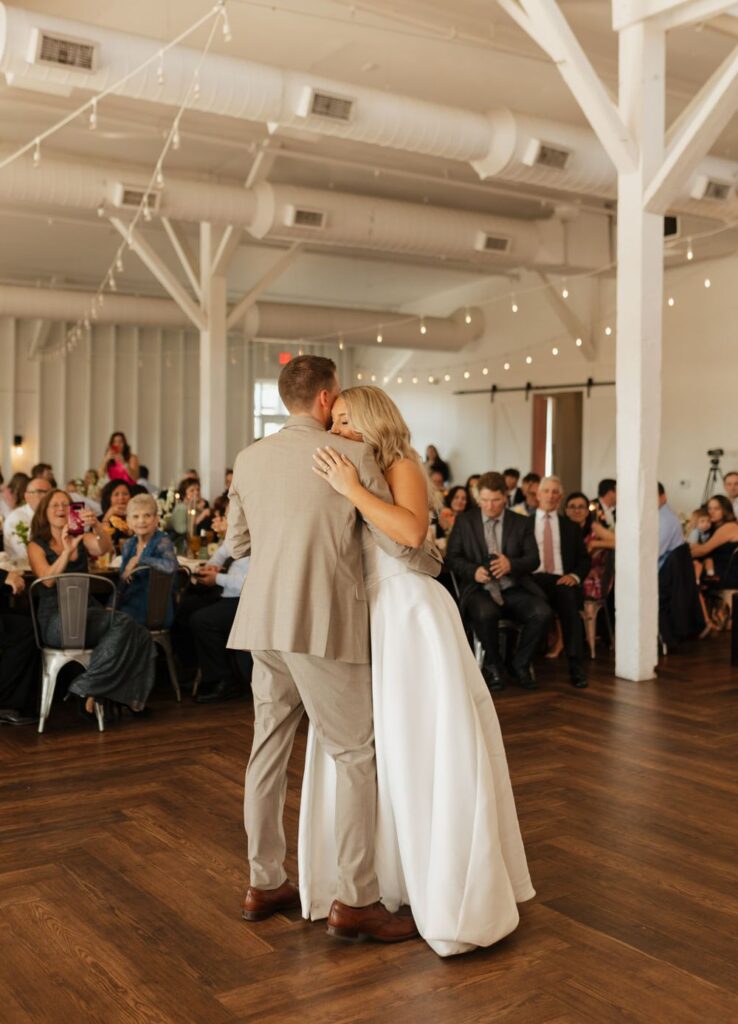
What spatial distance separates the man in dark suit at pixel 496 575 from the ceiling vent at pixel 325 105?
8.70 feet

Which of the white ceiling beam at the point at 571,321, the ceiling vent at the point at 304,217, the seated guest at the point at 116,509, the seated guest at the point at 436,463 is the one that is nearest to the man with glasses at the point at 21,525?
the seated guest at the point at 116,509

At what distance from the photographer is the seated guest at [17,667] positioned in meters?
5.60

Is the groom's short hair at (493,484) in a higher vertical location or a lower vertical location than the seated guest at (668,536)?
higher

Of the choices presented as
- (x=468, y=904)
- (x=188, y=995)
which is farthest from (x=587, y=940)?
(x=188, y=995)

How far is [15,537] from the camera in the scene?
282 inches

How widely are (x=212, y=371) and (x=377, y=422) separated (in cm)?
1000

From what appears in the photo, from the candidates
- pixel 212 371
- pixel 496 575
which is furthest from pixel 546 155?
pixel 212 371

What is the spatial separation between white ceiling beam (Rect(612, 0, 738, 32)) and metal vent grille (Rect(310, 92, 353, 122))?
1.80 metres

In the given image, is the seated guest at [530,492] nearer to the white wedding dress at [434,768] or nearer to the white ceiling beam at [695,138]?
the white ceiling beam at [695,138]

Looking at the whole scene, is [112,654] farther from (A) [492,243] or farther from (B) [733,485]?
(A) [492,243]

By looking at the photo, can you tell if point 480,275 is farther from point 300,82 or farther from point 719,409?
point 300,82

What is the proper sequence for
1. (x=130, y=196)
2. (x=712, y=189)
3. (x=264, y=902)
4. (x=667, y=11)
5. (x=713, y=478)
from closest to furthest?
1. (x=264, y=902)
2. (x=667, y=11)
3. (x=712, y=189)
4. (x=130, y=196)
5. (x=713, y=478)

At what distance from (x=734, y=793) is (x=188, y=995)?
8.32 feet

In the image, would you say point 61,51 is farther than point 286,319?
No
